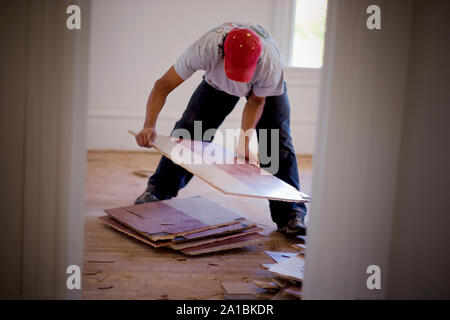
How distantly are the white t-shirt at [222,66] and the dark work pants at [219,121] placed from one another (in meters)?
0.16

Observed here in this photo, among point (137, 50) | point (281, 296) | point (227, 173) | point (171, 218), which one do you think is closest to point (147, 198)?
point (171, 218)

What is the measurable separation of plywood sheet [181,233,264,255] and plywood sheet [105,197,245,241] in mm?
104

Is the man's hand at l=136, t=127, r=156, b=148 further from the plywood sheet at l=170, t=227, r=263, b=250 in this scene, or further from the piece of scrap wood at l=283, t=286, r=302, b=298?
the piece of scrap wood at l=283, t=286, r=302, b=298

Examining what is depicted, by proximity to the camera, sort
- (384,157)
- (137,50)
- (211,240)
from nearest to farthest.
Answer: (384,157)
(211,240)
(137,50)

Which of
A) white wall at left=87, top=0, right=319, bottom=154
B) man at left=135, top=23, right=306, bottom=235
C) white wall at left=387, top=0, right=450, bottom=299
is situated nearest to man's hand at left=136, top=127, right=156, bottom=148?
man at left=135, top=23, right=306, bottom=235

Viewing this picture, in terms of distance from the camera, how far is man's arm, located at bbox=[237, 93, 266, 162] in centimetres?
293

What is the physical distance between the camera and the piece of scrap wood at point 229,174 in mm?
2320

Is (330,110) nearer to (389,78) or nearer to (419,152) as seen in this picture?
(389,78)

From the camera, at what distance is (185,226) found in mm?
2680

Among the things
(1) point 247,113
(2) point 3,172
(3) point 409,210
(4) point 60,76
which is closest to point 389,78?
(3) point 409,210

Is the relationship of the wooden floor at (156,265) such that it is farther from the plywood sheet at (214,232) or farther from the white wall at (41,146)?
the white wall at (41,146)

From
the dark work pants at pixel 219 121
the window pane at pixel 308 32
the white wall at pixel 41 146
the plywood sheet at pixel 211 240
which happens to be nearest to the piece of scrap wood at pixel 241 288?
the plywood sheet at pixel 211 240

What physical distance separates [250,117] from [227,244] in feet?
2.55

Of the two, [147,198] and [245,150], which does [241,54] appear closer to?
[245,150]
